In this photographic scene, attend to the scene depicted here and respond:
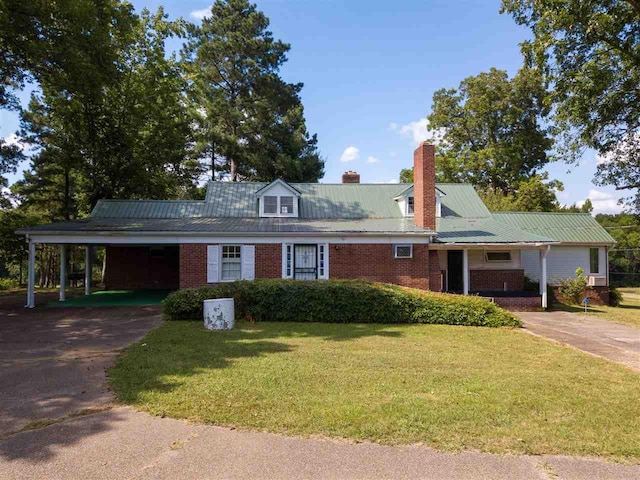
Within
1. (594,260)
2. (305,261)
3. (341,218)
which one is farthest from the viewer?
(594,260)

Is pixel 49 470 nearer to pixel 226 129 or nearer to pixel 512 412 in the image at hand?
pixel 512 412

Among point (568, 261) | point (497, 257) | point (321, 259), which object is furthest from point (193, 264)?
point (568, 261)

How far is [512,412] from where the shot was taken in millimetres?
4930

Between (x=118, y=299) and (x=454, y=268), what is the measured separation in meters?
14.7

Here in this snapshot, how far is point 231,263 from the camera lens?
16.5m

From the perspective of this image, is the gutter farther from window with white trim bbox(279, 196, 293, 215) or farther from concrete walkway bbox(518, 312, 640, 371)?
concrete walkway bbox(518, 312, 640, 371)

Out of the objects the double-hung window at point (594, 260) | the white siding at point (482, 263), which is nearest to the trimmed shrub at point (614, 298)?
the double-hung window at point (594, 260)

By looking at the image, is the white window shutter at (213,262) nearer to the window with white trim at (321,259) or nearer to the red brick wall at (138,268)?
the window with white trim at (321,259)

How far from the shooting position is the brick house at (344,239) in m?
16.2

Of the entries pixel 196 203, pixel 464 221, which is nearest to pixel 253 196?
pixel 196 203

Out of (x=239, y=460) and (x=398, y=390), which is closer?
(x=239, y=460)

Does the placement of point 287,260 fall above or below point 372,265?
above

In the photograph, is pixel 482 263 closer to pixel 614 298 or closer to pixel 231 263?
pixel 614 298

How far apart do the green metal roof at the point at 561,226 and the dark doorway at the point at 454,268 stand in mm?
4127
